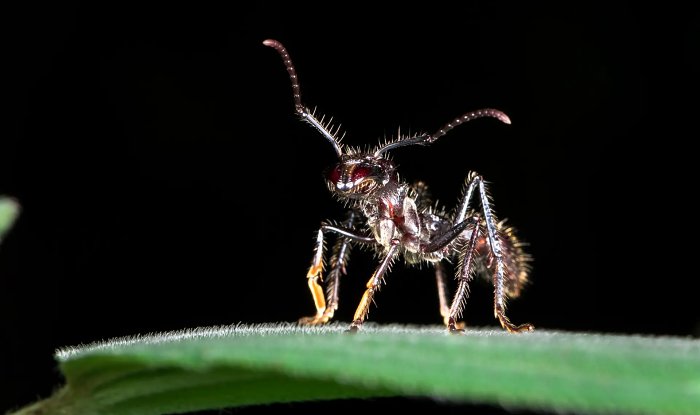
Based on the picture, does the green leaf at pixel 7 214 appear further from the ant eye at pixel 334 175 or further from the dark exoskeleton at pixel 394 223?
the ant eye at pixel 334 175

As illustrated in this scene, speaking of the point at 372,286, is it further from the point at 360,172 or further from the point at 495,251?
the point at 360,172

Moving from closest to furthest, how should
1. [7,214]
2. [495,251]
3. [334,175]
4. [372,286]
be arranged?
[7,214] → [372,286] → [495,251] → [334,175]

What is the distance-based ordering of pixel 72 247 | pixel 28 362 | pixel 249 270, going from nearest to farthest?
1. pixel 28 362
2. pixel 72 247
3. pixel 249 270

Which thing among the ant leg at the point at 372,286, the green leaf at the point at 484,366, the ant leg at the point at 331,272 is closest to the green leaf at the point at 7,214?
the green leaf at the point at 484,366

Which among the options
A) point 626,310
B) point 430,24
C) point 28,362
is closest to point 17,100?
point 28,362

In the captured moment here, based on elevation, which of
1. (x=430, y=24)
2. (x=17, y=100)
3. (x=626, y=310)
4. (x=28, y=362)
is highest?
(x=430, y=24)

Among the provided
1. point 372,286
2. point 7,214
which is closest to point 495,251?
point 372,286

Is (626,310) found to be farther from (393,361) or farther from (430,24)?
(393,361)

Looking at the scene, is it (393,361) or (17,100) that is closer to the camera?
(393,361)
